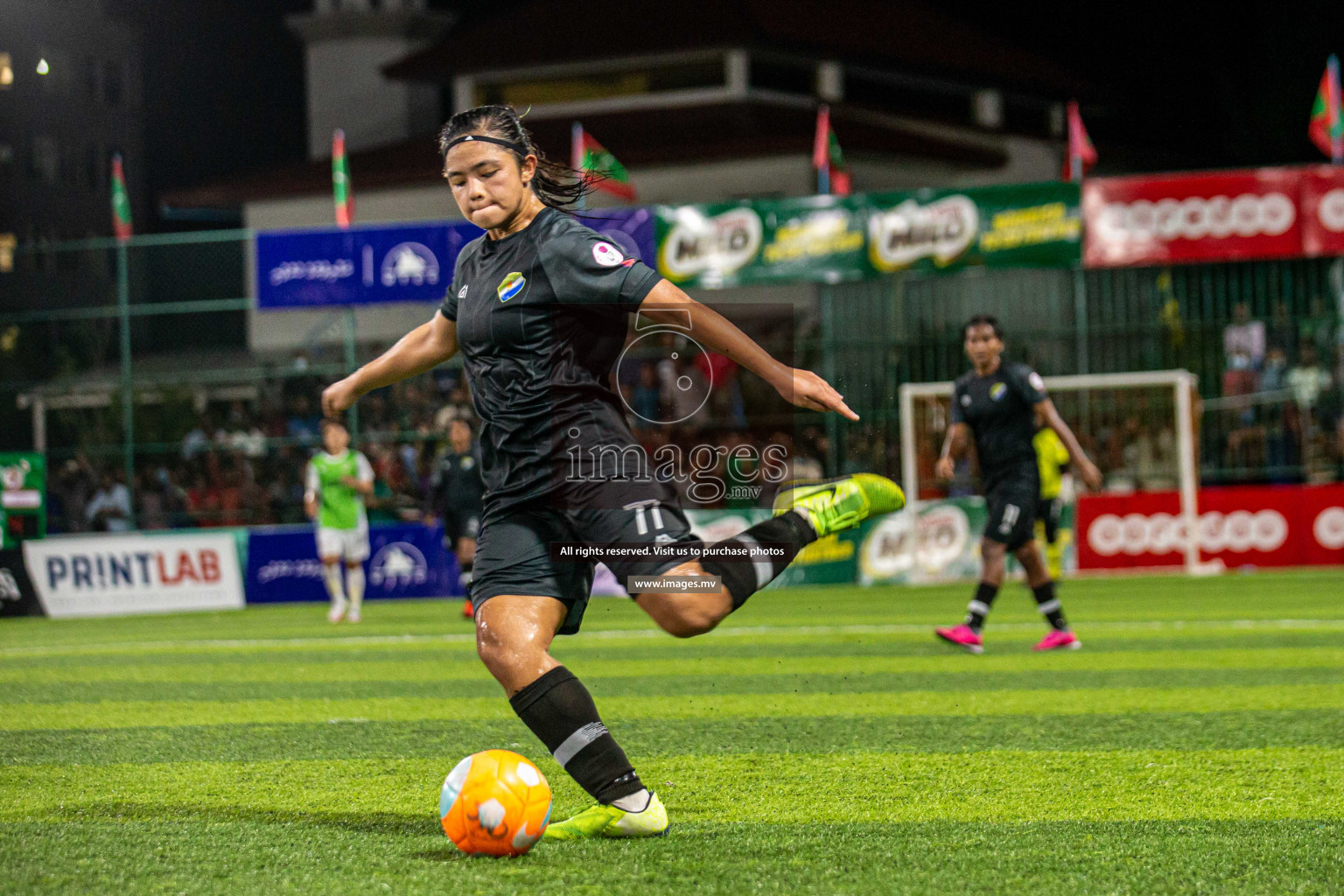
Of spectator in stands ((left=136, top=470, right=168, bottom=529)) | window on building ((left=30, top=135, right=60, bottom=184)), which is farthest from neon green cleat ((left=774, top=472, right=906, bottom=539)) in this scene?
window on building ((left=30, top=135, right=60, bottom=184))

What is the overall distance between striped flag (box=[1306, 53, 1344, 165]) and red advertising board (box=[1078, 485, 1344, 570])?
16.7 feet

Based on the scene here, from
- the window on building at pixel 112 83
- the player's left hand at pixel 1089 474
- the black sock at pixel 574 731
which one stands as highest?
the window on building at pixel 112 83

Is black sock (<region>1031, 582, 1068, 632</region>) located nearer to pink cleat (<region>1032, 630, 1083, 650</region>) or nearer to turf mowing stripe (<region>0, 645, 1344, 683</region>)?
pink cleat (<region>1032, 630, 1083, 650</region>)

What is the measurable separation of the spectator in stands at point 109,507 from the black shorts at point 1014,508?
13052mm

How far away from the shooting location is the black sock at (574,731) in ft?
14.2

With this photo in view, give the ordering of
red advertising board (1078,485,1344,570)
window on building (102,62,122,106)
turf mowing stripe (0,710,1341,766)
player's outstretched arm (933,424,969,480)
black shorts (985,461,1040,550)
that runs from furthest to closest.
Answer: window on building (102,62,122,106) → red advertising board (1078,485,1344,570) → black shorts (985,461,1040,550) → player's outstretched arm (933,424,969,480) → turf mowing stripe (0,710,1341,766)

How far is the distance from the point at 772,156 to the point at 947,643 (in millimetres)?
20876

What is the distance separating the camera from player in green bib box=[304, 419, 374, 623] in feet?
50.3

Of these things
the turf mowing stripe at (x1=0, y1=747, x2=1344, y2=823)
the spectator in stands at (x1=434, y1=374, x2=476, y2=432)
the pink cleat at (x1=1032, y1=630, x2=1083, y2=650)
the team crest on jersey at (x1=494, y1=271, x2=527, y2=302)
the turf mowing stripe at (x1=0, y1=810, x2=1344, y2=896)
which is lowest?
the pink cleat at (x1=1032, y1=630, x2=1083, y2=650)

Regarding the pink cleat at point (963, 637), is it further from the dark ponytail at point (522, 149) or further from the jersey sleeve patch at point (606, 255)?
the jersey sleeve patch at point (606, 255)

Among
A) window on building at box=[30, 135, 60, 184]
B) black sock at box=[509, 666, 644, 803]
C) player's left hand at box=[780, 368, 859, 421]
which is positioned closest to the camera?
player's left hand at box=[780, 368, 859, 421]

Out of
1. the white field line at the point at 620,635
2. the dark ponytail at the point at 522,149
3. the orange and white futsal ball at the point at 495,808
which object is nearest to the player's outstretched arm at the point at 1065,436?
the white field line at the point at 620,635

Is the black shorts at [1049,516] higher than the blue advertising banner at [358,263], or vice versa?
the blue advertising banner at [358,263]

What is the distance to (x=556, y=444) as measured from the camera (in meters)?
4.40
